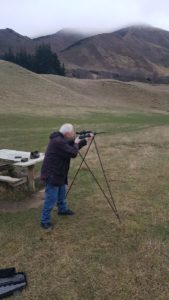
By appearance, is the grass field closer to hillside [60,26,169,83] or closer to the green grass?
the green grass

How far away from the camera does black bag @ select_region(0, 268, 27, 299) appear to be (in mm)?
6084

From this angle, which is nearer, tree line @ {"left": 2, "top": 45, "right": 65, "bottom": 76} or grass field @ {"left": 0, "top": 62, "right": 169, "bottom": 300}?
grass field @ {"left": 0, "top": 62, "right": 169, "bottom": 300}

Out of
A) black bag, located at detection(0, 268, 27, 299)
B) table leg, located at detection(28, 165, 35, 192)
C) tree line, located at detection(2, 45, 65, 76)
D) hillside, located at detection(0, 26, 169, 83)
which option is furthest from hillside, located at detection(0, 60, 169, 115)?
hillside, located at detection(0, 26, 169, 83)

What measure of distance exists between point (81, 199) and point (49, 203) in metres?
2.24

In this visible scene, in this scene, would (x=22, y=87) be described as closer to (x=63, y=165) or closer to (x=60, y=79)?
(x=60, y=79)

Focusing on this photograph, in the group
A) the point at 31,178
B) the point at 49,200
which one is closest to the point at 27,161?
the point at 31,178

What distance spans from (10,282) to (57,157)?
2.78 meters

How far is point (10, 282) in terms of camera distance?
6277mm

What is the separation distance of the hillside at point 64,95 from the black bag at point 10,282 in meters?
26.6

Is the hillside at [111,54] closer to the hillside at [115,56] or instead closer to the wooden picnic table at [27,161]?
the hillside at [115,56]

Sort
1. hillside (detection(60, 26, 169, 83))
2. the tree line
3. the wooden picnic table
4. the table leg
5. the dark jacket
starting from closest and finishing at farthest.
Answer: the dark jacket, the wooden picnic table, the table leg, the tree line, hillside (detection(60, 26, 169, 83))

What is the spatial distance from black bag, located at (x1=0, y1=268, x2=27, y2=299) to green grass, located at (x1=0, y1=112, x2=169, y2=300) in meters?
0.14

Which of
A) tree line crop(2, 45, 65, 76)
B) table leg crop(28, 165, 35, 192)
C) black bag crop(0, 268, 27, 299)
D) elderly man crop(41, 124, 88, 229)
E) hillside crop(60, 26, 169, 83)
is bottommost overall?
black bag crop(0, 268, 27, 299)

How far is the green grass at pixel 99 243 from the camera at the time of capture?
20.7 feet
